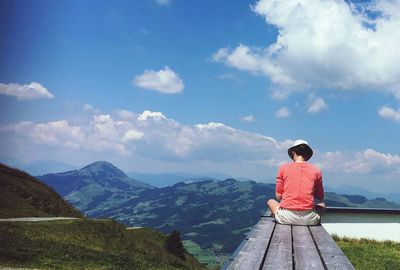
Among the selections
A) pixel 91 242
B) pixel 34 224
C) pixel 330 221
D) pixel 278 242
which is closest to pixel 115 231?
pixel 91 242

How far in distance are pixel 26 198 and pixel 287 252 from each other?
66476 millimetres

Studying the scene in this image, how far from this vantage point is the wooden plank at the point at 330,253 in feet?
19.5

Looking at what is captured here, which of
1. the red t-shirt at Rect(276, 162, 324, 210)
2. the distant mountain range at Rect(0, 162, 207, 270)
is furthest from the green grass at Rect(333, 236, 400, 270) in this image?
the distant mountain range at Rect(0, 162, 207, 270)

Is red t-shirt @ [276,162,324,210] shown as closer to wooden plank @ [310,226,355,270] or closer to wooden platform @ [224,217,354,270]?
wooden platform @ [224,217,354,270]

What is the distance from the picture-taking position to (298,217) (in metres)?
10.5

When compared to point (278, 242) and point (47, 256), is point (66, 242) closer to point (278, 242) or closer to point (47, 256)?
point (47, 256)

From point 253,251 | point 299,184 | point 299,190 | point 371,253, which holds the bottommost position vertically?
point 371,253

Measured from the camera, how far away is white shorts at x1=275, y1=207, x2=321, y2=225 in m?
10.5

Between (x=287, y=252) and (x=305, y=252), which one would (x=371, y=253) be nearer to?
(x=305, y=252)

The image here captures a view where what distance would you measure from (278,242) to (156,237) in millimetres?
84060

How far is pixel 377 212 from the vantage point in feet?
63.6

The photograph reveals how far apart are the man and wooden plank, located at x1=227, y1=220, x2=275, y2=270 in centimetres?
128

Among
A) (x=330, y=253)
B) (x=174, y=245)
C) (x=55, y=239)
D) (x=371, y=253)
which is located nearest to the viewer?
(x=330, y=253)

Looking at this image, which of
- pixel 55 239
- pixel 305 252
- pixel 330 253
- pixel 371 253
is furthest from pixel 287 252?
pixel 55 239
